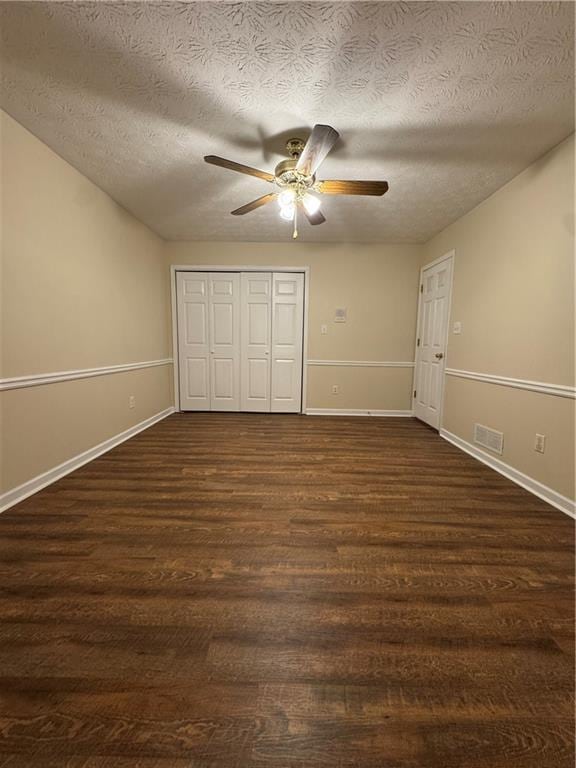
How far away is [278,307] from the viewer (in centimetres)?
414

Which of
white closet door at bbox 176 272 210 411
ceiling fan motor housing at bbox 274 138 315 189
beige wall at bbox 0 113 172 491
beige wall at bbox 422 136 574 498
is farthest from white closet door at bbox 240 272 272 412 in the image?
beige wall at bbox 422 136 574 498

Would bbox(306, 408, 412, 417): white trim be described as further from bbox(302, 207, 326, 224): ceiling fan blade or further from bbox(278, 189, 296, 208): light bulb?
bbox(278, 189, 296, 208): light bulb

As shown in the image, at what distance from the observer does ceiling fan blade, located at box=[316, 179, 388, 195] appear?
1.87m

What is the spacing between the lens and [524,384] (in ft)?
7.47

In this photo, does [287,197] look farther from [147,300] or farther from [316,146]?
[147,300]

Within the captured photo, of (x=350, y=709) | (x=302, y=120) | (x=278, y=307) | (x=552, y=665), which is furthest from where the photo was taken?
(x=278, y=307)

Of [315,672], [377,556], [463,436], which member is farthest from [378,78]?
[463,436]

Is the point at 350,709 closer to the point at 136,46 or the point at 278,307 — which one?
the point at 136,46

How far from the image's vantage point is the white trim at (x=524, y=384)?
1.96m

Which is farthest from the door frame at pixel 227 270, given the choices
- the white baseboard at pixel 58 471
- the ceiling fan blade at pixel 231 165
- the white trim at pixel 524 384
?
the ceiling fan blade at pixel 231 165

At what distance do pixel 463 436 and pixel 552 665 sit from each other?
2.27m

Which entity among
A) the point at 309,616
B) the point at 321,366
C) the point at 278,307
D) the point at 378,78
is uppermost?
the point at 378,78

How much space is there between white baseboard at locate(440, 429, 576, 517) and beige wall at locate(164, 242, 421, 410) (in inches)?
55.6

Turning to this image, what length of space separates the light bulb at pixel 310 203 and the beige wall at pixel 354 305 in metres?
1.82
